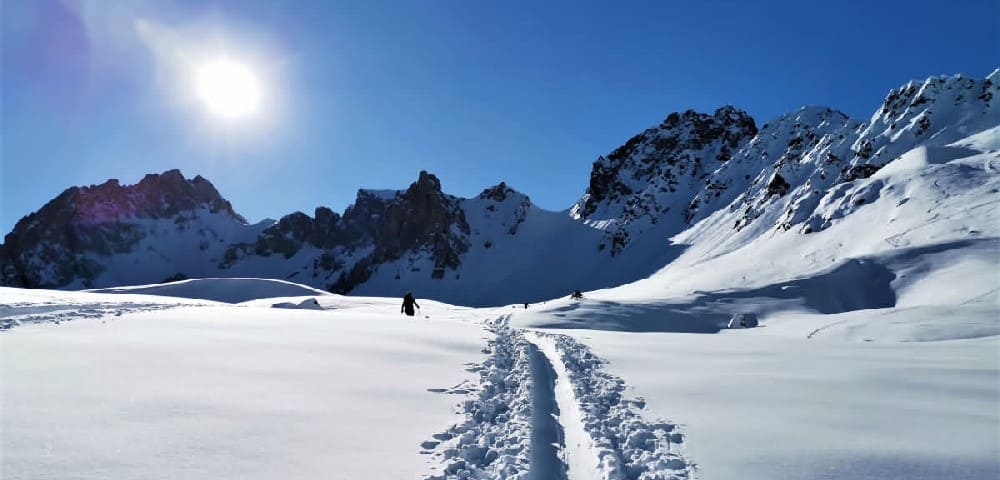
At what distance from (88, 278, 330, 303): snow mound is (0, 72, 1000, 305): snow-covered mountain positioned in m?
56.9

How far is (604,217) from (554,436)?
137 m

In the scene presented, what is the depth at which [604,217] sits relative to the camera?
14000 centimetres

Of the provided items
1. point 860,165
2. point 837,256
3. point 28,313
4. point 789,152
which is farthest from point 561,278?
point 28,313

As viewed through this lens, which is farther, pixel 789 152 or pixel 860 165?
pixel 789 152

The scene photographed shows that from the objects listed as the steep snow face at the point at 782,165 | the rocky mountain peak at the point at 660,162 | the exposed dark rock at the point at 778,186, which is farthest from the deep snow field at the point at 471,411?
the rocky mountain peak at the point at 660,162

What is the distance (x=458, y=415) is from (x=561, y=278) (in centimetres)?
11151

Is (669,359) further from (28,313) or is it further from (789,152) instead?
(789,152)

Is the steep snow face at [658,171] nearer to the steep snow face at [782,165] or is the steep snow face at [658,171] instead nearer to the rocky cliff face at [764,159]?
the rocky cliff face at [764,159]

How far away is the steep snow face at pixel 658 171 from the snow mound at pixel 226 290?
74.6 m

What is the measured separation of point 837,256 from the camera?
136ft

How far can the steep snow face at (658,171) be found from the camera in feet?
392

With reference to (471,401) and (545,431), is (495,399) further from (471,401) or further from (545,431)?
(545,431)

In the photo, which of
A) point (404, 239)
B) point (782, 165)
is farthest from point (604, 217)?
point (404, 239)

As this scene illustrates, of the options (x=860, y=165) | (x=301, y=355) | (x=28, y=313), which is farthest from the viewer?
(x=860, y=165)
